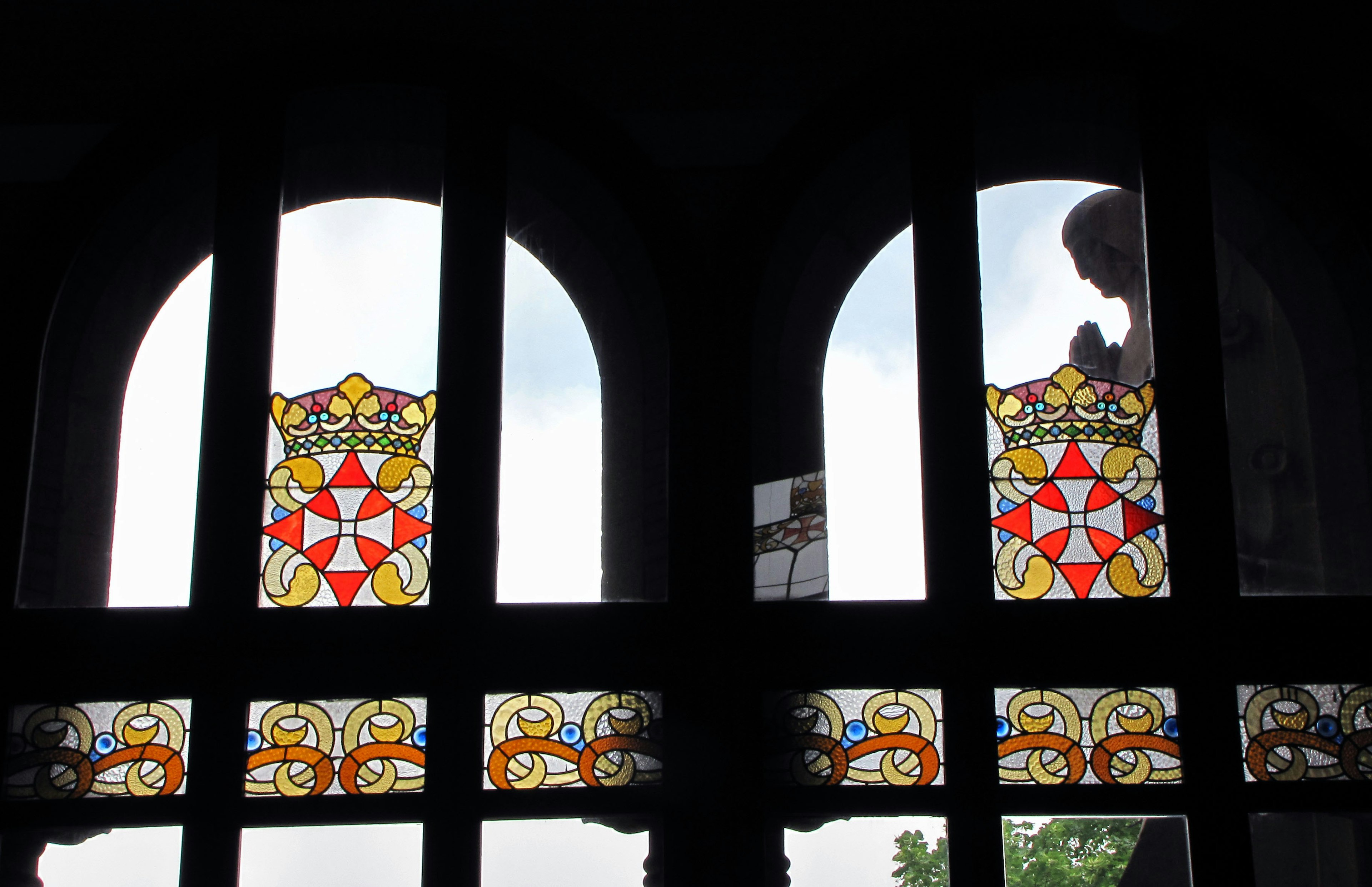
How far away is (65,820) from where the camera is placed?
3803mm

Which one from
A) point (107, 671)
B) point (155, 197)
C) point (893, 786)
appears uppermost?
point (155, 197)

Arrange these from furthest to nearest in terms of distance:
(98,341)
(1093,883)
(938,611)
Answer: (98,341) < (938,611) < (1093,883)

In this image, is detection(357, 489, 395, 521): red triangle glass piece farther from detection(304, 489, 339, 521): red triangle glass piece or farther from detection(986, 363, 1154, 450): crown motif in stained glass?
detection(986, 363, 1154, 450): crown motif in stained glass

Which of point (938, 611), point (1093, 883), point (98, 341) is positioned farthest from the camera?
point (98, 341)

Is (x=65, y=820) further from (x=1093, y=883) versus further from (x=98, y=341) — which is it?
→ (x=1093, y=883)

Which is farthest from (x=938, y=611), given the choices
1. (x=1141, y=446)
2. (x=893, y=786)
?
(x=1141, y=446)

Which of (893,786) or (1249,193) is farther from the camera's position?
(1249,193)

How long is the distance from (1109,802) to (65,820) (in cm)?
311

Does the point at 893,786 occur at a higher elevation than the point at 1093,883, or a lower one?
higher

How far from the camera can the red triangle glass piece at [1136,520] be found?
4.12m

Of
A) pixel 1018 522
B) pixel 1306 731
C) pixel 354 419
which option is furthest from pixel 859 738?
pixel 354 419

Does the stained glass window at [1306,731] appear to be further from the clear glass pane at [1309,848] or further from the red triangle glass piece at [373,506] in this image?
the red triangle glass piece at [373,506]

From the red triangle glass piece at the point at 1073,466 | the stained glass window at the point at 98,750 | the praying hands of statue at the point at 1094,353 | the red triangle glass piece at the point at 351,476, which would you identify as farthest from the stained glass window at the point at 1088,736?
the stained glass window at the point at 98,750

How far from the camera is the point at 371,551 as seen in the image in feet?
13.4
